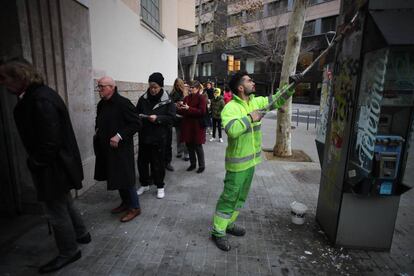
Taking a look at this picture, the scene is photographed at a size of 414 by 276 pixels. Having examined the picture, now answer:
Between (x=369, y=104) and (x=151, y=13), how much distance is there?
7.38m

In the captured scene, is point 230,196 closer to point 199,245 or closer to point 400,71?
point 199,245

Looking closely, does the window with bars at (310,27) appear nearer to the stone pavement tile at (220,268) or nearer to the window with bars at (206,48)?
the window with bars at (206,48)

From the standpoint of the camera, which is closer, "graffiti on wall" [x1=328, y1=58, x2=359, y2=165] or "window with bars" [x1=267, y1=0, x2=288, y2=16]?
"graffiti on wall" [x1=328, y1=58, x2=359, y2=165]

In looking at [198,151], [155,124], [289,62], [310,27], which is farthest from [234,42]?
[155,124]

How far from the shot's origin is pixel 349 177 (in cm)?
282

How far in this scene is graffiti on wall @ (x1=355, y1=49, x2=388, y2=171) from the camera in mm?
2449

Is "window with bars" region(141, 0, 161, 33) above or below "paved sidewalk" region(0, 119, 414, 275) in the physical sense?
above

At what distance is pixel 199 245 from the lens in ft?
9.96

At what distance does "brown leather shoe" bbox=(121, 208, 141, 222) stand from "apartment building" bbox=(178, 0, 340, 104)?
17.9 meters

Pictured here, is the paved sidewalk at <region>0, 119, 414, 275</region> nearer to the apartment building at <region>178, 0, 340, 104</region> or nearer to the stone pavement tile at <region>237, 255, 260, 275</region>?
the stone pavement tile at <region>237, 255, 260, 275</region>

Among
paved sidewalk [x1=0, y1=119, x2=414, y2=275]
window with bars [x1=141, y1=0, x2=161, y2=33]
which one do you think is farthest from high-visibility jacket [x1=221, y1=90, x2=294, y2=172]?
window with bars [x1=141, y1=0, x2=161, y2=33]

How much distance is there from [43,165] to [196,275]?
171 centimetres

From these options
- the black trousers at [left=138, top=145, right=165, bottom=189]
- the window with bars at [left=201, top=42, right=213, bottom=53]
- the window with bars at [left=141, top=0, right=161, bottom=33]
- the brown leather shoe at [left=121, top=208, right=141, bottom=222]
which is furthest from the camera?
the window with bars at [left=201, top=42, right=213, bottom=53]

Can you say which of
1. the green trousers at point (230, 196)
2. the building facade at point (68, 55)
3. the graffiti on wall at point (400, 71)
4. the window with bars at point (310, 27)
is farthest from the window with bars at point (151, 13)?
the window with bars at point (310, 27)
